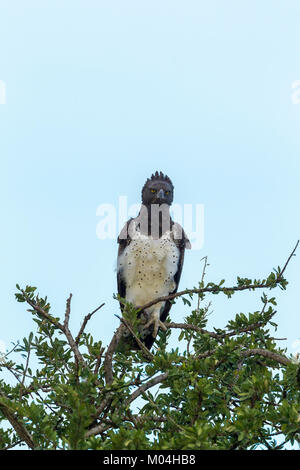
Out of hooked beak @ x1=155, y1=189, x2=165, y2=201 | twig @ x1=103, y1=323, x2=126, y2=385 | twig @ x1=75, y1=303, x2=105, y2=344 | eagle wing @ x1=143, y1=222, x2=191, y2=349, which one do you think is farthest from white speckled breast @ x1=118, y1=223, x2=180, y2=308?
twig @ x1=75, y1=303, x2=105, y2=344

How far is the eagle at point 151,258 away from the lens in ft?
26.6

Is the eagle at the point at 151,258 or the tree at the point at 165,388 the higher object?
the eagle at the point at 151,258

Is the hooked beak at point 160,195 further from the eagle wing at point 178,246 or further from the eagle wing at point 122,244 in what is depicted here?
the eagle wing at point 122,244

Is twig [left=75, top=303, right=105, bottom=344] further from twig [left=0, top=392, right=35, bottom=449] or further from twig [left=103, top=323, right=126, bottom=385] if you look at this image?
twig [left=0, top=392, right=35, bottom=449]

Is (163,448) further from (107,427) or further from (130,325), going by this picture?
(130,325)

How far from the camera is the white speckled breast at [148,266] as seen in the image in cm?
809

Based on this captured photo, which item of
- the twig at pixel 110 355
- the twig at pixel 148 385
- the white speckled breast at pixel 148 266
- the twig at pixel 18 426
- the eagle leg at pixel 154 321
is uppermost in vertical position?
the white speckled breast at pixel 148 266

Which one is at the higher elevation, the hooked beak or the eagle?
the hooked beak

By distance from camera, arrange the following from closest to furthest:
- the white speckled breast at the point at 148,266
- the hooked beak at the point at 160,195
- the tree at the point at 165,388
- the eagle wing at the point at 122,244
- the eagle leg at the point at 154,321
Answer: the tree at the point at 165,388 < the eagle leg at the point at 154,321 < the white speckled breast at the point at 148,266 < the eagle wing at the point at 122,244 < the hooked beak at the point at 160,195

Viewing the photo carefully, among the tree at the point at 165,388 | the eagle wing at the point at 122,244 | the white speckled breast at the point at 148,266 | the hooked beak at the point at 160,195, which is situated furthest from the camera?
the hooked beak at the point at 160,195

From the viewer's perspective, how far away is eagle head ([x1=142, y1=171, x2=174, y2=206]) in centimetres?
856

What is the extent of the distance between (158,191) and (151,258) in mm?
970

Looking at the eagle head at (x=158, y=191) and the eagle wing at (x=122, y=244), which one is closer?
the eagle wing at (x=122, y=244)

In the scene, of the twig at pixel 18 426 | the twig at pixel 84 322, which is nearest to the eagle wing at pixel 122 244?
the twig at pixel 84 322
